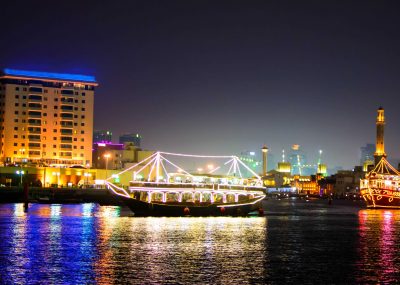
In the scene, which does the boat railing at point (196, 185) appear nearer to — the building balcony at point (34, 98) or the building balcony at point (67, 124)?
the building balcony at point (67, 124)

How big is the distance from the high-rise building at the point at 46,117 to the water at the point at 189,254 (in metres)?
95.4

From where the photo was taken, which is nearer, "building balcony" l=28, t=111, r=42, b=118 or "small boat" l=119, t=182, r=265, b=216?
"small boat" l=119, t=182, r=265, b=216

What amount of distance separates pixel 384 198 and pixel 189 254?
10979 centimetres

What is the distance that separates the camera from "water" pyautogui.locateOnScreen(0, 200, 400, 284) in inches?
1523

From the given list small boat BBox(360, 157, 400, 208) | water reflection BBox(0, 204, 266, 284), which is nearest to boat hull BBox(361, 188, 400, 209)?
small boat BBox(360, 157, 400, 208)

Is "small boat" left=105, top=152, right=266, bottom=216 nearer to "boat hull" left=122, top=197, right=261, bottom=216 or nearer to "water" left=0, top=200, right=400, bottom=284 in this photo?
"boat hull" left=122, top=197, right=261, bottom=216

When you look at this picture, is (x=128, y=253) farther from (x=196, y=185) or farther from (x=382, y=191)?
(x=382, y=191)

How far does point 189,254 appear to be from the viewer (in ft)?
159

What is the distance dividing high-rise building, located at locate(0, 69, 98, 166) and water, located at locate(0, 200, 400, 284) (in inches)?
3756

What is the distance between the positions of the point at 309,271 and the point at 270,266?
9.66 feet

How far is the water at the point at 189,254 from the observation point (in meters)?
38.7

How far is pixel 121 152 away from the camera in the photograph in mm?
190250

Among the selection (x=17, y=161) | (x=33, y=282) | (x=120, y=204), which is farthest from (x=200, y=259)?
(x=17, y=161)

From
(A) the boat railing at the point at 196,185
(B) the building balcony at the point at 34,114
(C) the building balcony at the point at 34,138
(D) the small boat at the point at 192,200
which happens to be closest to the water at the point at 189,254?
(A) the boat railing at the point at 196,185
